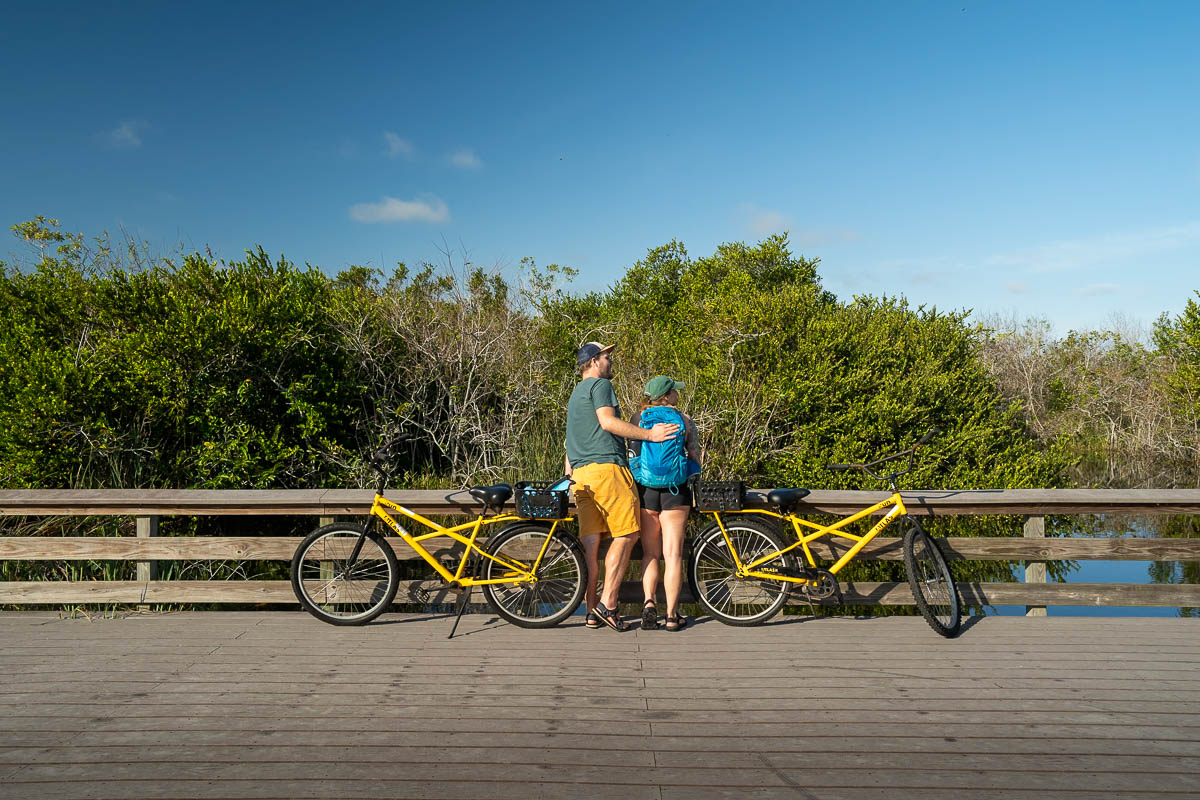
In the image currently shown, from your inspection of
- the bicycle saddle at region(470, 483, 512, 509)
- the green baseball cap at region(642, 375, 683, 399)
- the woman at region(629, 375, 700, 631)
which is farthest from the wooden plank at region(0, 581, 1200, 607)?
the green baseball cap at region(642, 375, 683, 399)

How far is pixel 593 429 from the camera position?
16.2 ft

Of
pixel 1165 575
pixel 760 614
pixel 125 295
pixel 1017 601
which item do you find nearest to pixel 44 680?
pixel 760 614

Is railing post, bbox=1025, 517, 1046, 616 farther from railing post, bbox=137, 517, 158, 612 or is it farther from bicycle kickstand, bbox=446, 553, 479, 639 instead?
railing post, bbox=137, 517, 158, 612

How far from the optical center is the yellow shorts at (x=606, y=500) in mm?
4883

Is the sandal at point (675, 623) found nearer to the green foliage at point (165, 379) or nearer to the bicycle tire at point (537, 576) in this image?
the bicycle tire at point (537, 576)

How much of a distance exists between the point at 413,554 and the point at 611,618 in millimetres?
1390

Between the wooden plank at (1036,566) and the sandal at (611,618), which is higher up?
the wooden plank at (1036,566)

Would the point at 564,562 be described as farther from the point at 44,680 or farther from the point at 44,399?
the point at 44,399

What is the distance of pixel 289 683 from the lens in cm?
409

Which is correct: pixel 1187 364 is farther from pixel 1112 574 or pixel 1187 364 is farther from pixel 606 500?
pixel 606 500

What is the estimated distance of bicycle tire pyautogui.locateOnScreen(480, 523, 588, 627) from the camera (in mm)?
5059

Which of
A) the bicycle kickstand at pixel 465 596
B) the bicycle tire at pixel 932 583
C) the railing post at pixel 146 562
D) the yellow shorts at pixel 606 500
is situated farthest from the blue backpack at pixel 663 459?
the railing post at pixel 146 562

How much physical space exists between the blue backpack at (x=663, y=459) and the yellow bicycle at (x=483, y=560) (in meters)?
0.49

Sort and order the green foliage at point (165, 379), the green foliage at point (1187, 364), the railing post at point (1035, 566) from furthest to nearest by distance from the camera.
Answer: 1. the green foliage at point (1187, 364)
2. the green foliage at point (165, 379)
3. the railing post at point (1035, 566)
